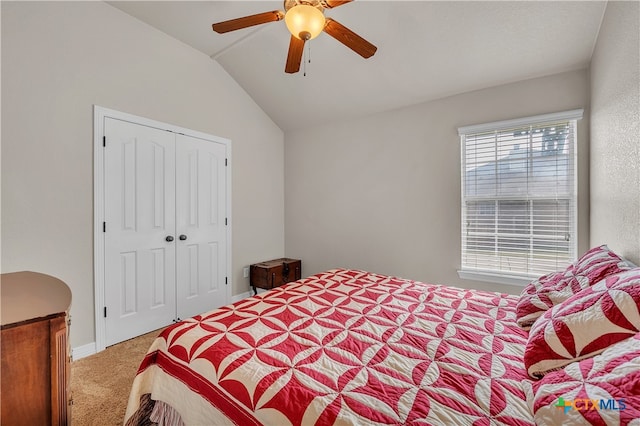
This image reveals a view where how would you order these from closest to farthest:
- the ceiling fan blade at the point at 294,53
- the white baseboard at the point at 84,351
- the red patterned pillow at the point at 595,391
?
the red patterned pillow at the point at 595,391 < the ceiling fan blade at the point at 294,53 < the white baseboard at the point at 84,351

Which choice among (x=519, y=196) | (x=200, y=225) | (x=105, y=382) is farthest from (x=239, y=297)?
(x=519, y=196)

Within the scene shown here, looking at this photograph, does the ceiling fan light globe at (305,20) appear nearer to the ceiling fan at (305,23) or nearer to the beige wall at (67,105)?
the ceiling fan at (305,23)

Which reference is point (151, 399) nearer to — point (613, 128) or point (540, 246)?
point (613, 128)

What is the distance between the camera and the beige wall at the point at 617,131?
147 cm

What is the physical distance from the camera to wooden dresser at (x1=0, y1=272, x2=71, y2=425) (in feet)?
2.87

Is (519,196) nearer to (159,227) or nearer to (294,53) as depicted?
(294,53)

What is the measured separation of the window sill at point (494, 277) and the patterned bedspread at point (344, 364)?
1135 mm

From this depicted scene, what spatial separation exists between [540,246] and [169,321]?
3741 mm

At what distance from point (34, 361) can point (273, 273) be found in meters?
2.89

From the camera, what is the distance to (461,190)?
3088mm

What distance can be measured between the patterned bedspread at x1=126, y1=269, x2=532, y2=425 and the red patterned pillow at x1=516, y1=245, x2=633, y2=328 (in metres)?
0.11

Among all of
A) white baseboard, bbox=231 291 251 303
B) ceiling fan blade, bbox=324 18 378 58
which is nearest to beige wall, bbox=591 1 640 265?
ceiling fan blade, bbox=324 18 378 58

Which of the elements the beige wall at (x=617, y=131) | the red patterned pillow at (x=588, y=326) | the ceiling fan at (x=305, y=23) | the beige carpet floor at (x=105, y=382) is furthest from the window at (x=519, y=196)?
the beige carpet floor at (x=105, y=382)

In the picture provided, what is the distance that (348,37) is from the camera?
1.91 m
